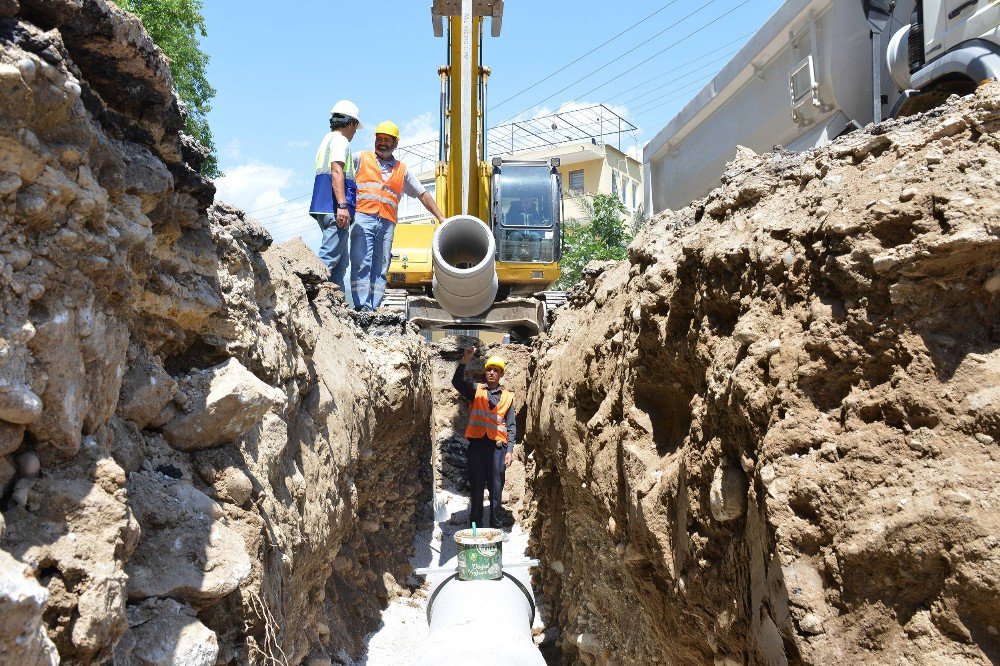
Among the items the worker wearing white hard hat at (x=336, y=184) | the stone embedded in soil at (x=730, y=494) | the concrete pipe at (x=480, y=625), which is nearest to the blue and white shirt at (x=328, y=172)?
the worker wearing white hard hat at (x=336, y=184)

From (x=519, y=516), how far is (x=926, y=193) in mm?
6894

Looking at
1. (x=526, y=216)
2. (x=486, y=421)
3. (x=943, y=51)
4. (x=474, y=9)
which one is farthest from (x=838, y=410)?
(x=526, y=216)

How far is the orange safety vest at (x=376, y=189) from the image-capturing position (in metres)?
7.03

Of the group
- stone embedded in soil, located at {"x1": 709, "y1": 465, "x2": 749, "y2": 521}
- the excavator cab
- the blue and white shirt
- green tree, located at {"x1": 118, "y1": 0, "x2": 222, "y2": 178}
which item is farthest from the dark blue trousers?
green tree, located at {"x1": 118, "y1": 0, "x2": 222, "y2": 178}

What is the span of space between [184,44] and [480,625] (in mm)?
15382

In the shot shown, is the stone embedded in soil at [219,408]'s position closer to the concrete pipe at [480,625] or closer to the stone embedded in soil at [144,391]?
the stone embedded in soil at [144,391]

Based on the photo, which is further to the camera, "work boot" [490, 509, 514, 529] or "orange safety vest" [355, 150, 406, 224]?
"work boot" [490, 509, 514, 529]

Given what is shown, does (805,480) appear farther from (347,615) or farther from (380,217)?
(380,217)

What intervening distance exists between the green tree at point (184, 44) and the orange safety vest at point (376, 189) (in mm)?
9037

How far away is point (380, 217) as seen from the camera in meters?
7.07

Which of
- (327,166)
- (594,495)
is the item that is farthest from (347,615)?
(327,166)

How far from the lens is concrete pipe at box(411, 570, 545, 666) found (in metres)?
4.36

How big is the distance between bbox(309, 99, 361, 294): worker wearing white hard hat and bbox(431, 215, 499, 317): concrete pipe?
1948mm

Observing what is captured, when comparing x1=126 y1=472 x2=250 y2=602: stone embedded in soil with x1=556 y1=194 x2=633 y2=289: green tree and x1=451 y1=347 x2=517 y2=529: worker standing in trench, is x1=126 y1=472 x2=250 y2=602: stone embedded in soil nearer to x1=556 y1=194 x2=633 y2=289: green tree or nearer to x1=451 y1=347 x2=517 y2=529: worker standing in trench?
x1=451 y1=347 x2=517 y2=529: worker standing in trench
